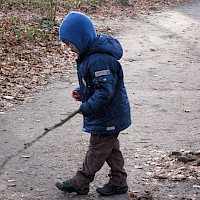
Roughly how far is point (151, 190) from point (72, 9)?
12847 millimetres

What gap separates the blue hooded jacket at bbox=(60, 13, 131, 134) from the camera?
285 centimetres

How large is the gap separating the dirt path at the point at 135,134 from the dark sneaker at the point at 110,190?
55 mm

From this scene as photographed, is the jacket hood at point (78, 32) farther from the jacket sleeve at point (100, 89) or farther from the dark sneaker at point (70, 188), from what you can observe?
the dark sneaker at point (70, 188)

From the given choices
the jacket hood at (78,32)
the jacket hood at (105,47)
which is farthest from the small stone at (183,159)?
the jacket hood at (78,32)

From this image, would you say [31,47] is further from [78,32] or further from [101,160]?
[101,160]

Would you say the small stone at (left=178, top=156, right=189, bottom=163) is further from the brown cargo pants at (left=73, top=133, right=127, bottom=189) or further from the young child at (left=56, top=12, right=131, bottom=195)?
the young child at (left=56, top=12, right=131, bottom=195)

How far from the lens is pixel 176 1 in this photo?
1902 cm

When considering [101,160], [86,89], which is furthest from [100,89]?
[101,160]

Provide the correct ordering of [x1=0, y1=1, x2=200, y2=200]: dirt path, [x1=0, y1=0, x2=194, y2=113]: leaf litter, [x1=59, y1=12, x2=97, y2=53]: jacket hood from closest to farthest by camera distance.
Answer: [x1=59, y1=12, x2=97, y2=53]: jacket hood → [x1=0, y1=1, x2=200, y2=200]: dirt path → [x1=0, y1=0, x2=194, y2=113]: leaf litter

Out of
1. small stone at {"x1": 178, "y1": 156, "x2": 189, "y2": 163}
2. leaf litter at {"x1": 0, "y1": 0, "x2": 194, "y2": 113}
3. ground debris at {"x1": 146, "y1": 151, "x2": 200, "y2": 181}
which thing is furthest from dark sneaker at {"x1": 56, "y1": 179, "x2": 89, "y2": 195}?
leaf litter at {"x1": 0, "y1": 0, "x2": 194, "y2": 113}

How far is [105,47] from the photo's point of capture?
293cm

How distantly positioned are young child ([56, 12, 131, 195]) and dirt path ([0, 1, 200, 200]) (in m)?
0.54

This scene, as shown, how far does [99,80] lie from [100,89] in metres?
0.08

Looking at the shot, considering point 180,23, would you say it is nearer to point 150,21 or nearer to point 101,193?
point 150,21
